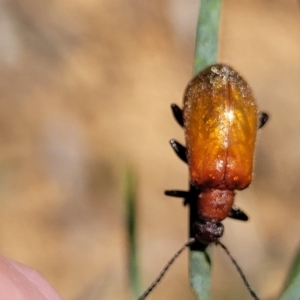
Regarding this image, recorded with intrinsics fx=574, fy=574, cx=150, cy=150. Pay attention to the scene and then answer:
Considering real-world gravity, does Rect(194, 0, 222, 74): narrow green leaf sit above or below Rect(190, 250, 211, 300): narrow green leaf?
above

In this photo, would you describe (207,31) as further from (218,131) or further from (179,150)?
(179,150)

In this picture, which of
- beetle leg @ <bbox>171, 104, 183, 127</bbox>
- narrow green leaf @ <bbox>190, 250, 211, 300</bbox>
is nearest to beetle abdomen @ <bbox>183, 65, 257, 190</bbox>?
beetle leg @ <bbox>171, 104, 183, 127</bbox>

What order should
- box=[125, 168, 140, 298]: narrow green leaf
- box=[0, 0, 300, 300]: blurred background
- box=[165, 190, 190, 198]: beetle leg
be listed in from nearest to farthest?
box=[125, 168, 140, 298]: narrow green leaf < box=[165, 190, 190, 198]: beetle leg < box=[0, 0, 300, 300]: blurred background

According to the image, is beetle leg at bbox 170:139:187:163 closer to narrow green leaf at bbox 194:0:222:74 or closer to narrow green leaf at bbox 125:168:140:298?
narrow green leaf at bbox 125:168:140:298

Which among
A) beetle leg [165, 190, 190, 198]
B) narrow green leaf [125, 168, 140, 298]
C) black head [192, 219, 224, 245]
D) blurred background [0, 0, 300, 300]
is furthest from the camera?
blurred background [0, 0, 300, 300]

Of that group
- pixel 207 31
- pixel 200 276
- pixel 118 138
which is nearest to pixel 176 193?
pixel 200 276

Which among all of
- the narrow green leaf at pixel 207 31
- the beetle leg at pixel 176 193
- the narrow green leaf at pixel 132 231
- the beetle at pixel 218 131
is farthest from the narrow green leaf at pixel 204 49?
the beetle leg at pixel 176 193

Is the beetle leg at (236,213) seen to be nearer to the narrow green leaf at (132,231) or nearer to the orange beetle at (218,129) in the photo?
the orange beetle at (218,129)
